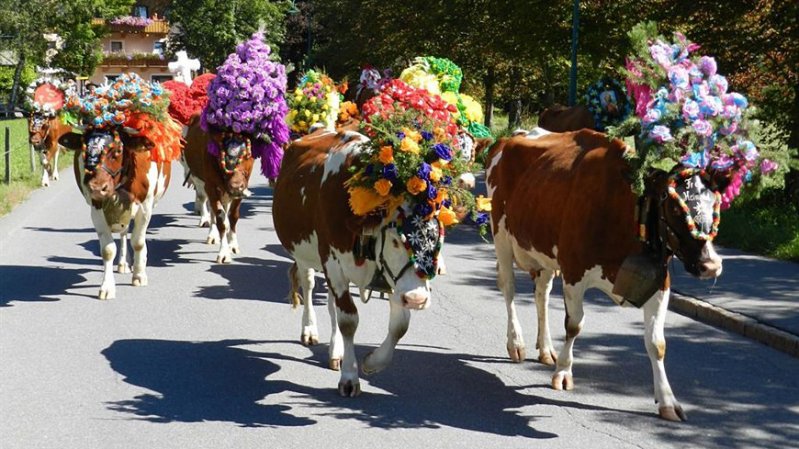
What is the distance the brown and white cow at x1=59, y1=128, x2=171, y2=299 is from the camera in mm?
11836

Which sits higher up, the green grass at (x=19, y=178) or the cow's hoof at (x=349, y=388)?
the green grass at (x=19, y=178)

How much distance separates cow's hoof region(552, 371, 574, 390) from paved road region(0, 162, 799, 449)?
0.27ft

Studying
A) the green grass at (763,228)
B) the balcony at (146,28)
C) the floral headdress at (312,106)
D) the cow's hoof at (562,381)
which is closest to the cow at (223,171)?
the floral headdress at (312,106)

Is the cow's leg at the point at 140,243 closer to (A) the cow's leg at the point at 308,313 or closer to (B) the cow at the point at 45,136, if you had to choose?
(A) the cow's leg at the point at 308,313

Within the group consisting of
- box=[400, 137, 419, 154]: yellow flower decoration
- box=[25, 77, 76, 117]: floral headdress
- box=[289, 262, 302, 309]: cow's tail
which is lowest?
box=[289, 262, 302, 309]: cow's tail

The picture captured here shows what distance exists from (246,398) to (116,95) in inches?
207

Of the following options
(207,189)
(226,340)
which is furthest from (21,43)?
(226,340)

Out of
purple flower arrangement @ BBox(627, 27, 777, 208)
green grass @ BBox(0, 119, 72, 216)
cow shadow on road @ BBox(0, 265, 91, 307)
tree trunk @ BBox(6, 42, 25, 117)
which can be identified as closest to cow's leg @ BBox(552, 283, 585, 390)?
purple flower arrangement @ BBox(627, 27, 777, 208)

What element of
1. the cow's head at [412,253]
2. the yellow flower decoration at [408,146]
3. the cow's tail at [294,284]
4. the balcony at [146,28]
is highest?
the balcony at [146,28]

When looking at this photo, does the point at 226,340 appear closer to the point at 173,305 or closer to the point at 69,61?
the point at 173,305

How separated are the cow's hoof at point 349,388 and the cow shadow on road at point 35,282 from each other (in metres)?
5.02

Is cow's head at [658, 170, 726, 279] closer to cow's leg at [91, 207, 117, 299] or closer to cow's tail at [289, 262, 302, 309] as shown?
cow's tail at [289, 262, 302, 309]

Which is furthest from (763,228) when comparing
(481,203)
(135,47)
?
(135,47)

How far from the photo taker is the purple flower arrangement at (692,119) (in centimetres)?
708
